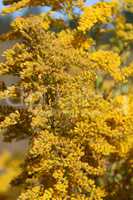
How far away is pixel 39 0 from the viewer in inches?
487

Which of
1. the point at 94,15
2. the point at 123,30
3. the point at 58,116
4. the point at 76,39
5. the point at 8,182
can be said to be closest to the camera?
the point at 58,116

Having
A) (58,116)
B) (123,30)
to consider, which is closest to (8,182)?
(123,30)

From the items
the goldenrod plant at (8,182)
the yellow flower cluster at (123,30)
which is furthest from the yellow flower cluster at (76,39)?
the goldenrod plant at (8,182)

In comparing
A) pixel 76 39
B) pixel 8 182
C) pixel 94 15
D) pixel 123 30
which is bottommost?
pixel 8 182

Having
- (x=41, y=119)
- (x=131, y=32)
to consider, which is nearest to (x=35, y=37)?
(x=41, y=119)

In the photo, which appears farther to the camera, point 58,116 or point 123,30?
point 123,30

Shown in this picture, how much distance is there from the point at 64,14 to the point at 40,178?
10.8 ft

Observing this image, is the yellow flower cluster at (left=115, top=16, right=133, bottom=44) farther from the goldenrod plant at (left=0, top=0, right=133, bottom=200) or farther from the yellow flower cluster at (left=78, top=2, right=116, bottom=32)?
the goldenrod plant at (left=0, top=0, right=133, bottom=200)

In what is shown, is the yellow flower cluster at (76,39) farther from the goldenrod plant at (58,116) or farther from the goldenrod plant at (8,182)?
the goldenrod plant at (8,182)

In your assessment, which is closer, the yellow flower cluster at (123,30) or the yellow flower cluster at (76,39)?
the yellow flower cluster at (76,39)

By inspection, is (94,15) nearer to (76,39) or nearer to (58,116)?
(76,39)

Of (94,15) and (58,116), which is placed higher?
(94,15)

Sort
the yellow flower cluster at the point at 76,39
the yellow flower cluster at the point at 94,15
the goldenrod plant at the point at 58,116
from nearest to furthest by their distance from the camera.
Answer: the goldenrod plant at the point at 58,116 → the yellow flower cluster at the point at 94,15 → the yellow flower cluster at the point at 76,39

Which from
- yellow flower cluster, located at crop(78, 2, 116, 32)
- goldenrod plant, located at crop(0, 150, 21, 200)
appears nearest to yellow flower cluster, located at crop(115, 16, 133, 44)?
yellow flower cluster, located at crop(78, 2, 116, 32)
